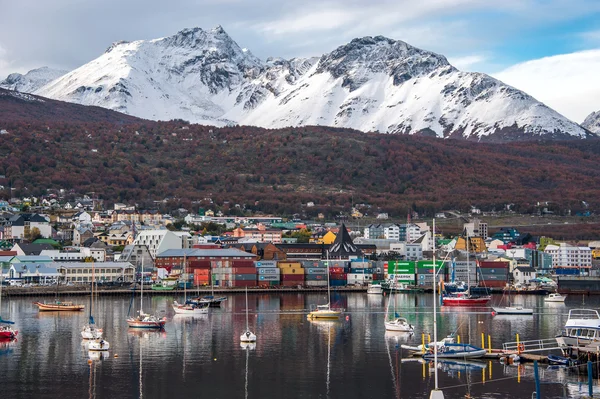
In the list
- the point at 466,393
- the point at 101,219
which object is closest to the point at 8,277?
the point at 101,219

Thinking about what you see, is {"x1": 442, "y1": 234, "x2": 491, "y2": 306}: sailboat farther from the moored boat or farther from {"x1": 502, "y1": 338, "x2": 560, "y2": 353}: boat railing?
the moored boat

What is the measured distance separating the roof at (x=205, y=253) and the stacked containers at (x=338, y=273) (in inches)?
263

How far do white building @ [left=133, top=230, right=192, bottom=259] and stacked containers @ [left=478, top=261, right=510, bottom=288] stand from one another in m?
26.9

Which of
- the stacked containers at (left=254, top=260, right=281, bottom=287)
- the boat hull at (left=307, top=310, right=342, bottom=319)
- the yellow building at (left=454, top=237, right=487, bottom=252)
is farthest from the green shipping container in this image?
the boat hull at (left=307, top=310, right=342, bottom=319)

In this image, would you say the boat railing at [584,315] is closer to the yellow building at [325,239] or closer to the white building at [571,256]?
the white building at [571,256]

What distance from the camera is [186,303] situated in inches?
2239

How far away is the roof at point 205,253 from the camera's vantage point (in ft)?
262

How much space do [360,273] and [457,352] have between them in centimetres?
4620

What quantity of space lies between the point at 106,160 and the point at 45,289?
3182 inches

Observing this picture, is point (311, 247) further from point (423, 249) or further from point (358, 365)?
point (358, 365)

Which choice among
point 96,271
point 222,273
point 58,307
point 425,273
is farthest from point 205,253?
point 58,307

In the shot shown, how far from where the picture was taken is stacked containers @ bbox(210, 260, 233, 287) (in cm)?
7675

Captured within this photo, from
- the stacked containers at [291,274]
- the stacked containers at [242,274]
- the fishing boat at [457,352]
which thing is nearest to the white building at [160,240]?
the stacked containers at [242,274]

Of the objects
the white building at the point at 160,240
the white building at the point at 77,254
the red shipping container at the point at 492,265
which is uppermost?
the white building at the point at 160,240
